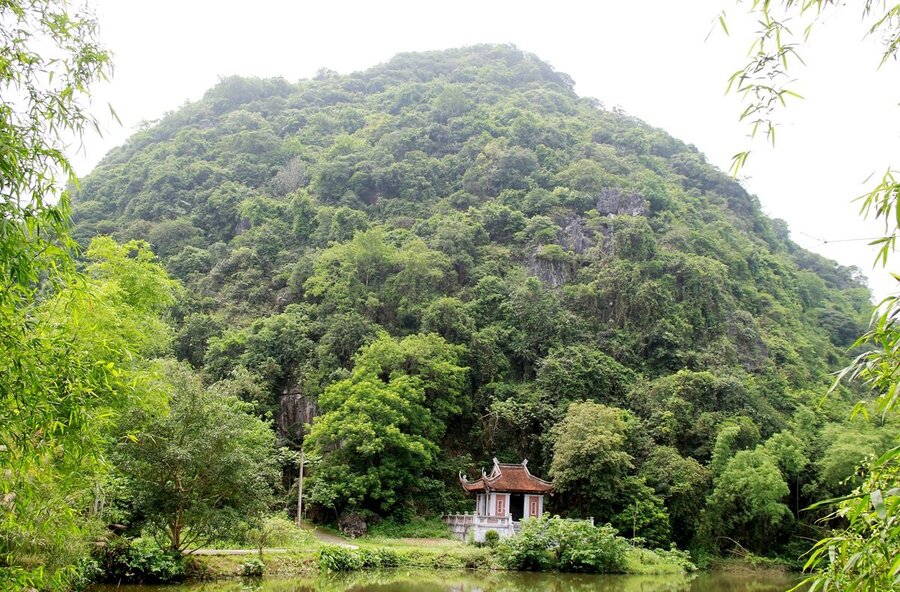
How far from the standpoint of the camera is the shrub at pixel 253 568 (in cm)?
1470

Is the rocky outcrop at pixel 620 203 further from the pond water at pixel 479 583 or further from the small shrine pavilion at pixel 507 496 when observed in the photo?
the pond water at pixel 479 583

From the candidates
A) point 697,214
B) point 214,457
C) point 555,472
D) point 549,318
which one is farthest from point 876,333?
Result: point 697,214

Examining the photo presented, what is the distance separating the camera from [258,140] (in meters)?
50.2

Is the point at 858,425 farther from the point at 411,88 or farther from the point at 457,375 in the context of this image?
the point at 411,88

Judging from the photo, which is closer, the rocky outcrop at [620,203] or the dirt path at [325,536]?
the dirt path at [325,536]

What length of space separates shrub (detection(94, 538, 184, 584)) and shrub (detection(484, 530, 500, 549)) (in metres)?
11.1

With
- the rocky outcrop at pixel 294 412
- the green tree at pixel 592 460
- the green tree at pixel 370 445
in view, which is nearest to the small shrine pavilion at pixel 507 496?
the green tree at pixel 592 460

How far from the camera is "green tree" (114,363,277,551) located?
41.8 ft

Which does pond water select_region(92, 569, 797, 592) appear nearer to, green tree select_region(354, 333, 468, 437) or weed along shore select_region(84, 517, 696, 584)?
weed along shore select_region(84, 517, 696, 584)

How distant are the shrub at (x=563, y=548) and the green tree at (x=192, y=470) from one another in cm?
906

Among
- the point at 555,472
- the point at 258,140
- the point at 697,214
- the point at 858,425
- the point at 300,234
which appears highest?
the point at 258,140

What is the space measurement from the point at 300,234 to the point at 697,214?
84.3ft

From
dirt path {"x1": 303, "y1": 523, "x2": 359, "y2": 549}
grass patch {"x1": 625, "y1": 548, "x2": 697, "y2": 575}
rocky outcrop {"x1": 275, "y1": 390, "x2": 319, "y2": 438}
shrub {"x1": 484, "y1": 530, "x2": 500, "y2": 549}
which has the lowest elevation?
grass patch {"x1": 625, "y1": 548, "x2": 697, "y2": 575}

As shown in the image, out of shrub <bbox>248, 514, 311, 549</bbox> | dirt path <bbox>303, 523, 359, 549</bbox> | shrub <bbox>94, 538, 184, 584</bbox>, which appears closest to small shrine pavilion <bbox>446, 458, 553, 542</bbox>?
dirt path <bbox>303, 523, 359, 549</bbox>
